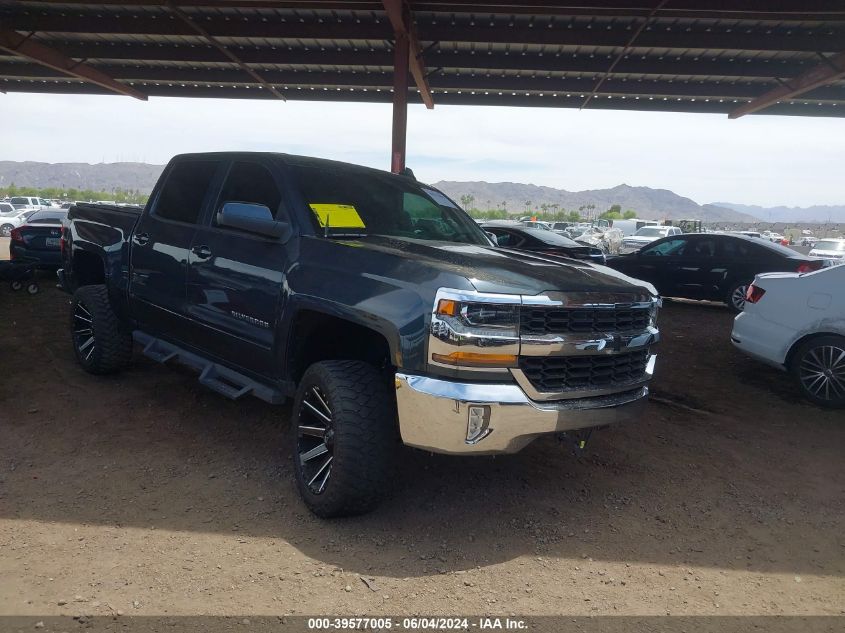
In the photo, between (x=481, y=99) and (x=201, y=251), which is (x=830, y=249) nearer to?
(x=481, y=99)

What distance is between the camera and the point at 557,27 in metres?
11.7

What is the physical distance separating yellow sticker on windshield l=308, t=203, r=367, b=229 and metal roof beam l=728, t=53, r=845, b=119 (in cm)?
1181

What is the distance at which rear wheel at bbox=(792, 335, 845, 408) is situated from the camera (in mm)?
5680

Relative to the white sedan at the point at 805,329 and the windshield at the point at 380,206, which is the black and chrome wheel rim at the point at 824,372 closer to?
the white sedan at the point at 805,329

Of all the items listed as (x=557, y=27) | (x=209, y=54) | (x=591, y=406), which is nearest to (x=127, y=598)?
(x=591, y=406)

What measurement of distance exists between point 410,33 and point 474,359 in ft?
33.1

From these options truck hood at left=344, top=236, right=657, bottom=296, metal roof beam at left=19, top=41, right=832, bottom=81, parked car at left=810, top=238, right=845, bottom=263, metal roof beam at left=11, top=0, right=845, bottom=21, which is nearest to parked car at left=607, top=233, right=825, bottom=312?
metal roof beam at left=19, top=41, right=832, bottom=81

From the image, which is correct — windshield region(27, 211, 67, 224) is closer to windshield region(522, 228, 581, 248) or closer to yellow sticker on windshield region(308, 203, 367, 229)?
windshield region(522, 228, 581, 248)

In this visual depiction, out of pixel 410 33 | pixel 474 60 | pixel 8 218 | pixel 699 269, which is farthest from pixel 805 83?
pixel 8 218

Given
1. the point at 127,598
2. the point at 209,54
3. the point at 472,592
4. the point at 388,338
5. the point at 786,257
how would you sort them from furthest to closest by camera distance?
the point at 209,54 → the point at 786,257 → the point at 388,338 → the point at 472,592 → the point at 127,598

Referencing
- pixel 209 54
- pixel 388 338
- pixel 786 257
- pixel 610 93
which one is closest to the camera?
pixel 388 338

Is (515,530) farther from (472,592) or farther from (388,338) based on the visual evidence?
(388,338)

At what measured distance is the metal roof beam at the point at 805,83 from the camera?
457 inches

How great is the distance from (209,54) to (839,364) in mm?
13572
